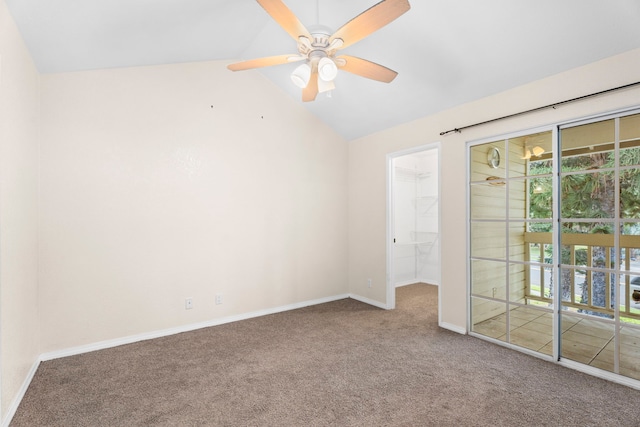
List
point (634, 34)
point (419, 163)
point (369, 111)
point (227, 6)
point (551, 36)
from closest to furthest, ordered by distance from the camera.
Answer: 1. point (634, 34)
2. point (551, 36)
3. point (227, 6)
4. point (369, 111)
5. point (419, 163)

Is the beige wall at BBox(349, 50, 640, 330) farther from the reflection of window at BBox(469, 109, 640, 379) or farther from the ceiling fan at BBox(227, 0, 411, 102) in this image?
the ceiling fan at BBox(227, 0, 411, 102)

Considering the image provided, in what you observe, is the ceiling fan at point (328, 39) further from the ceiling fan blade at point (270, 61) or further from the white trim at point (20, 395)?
the white trim at point (20, 395)

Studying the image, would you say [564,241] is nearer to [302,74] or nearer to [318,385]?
[318,385]

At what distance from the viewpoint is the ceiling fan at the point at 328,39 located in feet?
5.93

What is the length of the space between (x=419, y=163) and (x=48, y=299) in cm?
576

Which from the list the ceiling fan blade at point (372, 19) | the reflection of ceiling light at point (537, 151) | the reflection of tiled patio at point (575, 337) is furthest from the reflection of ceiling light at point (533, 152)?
the ceiling fan blade at point (372, 19)

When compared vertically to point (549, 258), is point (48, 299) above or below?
below

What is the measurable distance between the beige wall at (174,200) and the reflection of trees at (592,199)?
2.69m

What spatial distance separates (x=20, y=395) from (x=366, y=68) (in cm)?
342

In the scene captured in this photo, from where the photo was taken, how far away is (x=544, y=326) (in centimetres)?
288

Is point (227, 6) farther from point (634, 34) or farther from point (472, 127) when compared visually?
point (634, 34)

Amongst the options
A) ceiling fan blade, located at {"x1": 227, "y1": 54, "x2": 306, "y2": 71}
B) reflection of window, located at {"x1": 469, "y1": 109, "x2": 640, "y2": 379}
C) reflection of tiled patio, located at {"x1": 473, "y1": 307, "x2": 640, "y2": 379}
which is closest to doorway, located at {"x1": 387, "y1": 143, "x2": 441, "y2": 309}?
reflection of window, located at {"x1": 469, "y1": 109, "x2": 640, "y2": 379}

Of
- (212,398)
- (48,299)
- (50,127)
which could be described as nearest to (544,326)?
(212,398)

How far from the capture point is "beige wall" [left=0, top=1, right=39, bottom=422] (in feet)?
6.56
